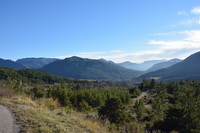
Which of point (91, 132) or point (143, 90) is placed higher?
point (91, 132)

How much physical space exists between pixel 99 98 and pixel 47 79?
447 feet

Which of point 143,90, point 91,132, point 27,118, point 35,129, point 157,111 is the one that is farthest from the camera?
point 143,90

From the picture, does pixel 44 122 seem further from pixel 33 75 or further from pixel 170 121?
pixel 33 75

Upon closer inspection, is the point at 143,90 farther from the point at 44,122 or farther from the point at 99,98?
the point at 44,122

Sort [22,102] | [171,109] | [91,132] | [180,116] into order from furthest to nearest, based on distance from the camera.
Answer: [171,109]
[180,116]
[22,102]
[91,132]

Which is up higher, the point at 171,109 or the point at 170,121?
the point at 171,109

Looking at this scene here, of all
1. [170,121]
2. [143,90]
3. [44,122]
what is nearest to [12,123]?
[44,122]

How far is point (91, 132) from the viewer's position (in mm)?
6875

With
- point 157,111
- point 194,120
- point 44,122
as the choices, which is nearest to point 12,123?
point 44,122

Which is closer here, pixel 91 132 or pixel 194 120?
pixel 91 132

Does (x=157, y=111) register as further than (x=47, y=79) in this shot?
No

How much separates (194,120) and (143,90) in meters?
73.1

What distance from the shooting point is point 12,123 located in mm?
6973

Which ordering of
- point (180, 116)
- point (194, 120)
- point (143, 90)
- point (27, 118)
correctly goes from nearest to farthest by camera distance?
point (27, 118), point (194, 120), point (180, 116), point (143, 90)
